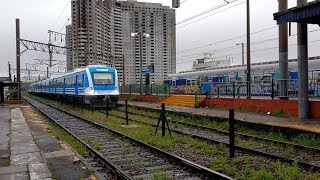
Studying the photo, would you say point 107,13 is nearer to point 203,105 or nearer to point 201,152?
point 203,105

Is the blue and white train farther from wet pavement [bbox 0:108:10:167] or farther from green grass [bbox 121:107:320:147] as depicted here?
wet pavement [bbox 0:108:10:167]

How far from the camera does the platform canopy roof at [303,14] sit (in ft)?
42.3

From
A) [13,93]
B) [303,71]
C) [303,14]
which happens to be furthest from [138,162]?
[13,93]

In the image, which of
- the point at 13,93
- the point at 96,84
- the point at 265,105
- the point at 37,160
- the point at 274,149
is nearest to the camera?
the point at 37,160

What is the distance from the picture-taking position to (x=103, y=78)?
→ 27.8m

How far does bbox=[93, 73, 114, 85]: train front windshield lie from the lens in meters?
27.4

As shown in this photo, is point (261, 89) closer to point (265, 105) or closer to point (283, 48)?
point (265, 105)

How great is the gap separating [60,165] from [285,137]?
7437 mm

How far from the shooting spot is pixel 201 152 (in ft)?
33.4

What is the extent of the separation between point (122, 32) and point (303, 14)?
43.5 meters

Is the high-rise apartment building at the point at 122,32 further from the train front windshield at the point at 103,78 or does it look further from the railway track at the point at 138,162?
the railway track at the point at 138,162

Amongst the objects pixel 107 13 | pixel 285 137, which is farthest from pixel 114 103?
pixel 107 13

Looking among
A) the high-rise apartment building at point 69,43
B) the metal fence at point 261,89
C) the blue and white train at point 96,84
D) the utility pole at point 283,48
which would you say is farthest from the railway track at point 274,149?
the high-rise apartment building at point 69,43

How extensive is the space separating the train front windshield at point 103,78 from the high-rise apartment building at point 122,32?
587 inches
